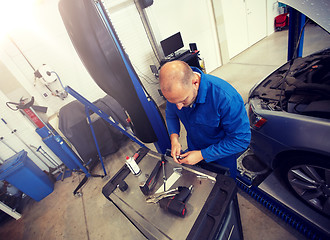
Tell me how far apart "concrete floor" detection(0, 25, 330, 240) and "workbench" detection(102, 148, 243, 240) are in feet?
1.53

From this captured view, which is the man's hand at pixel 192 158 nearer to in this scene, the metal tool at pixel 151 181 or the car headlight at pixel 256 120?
the metal tool at pixel 151 181

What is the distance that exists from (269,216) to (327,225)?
41 cm

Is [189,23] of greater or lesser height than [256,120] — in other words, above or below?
above

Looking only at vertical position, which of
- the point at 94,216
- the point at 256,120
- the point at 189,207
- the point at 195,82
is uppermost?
the point at 195,82

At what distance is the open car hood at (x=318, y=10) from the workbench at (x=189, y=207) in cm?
103

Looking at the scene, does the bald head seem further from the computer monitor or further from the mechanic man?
the computer monitor

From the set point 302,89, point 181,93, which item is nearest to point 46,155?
point 181,93

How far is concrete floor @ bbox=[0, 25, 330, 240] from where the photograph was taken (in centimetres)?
154

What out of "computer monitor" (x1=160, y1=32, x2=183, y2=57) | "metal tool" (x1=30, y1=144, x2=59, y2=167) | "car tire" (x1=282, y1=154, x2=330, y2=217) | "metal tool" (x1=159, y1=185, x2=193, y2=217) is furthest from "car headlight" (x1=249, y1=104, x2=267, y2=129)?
"metal tool" (x1=30, y1=144, x2=59, y2=167)

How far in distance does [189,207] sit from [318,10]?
4.33 ft

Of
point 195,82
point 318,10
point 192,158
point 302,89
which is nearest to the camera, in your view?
point 318,10

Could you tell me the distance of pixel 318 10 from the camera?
866 millimetres

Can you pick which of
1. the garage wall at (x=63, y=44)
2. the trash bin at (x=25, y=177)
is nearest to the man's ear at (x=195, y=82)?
the trash bin at (x=25, y=177)

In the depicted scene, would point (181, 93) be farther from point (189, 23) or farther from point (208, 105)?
point (189, 23)
